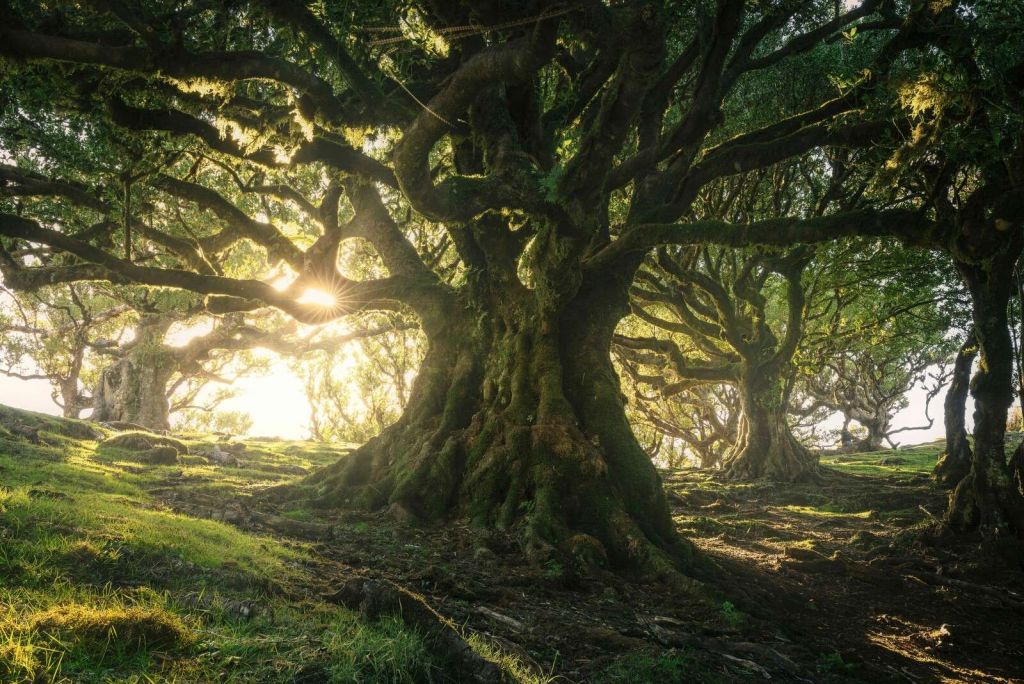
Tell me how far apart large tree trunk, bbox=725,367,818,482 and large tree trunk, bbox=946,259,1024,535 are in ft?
33.8

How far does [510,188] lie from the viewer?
976cm

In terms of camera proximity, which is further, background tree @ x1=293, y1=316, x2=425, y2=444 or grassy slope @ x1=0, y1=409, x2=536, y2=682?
background tree @ x1=293, y1=316, x2=425, y2=444

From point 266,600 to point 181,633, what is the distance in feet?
4.68

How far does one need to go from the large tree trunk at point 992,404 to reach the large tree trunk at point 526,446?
6.46 metres

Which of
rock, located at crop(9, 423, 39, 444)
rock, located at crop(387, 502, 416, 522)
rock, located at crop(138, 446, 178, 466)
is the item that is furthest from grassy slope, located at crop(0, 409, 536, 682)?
rock, located at crop(138, 446, 178, 466)

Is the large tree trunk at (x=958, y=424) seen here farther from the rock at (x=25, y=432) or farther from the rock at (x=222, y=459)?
the rock at (x=25, y=432)

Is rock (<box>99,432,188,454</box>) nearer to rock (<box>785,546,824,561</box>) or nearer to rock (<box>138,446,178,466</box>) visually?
rock (<box>138,446,178,466</box>)

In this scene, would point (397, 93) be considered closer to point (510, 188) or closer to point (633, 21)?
point (510, 188)

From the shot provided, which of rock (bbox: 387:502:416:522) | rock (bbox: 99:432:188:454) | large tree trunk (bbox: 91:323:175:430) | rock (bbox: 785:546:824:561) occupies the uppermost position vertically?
large tree trunk (bbox: 91:323:175:430)

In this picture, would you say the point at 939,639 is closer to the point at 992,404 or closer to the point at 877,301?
the point at 992,404

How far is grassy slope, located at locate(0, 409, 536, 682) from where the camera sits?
3.25m

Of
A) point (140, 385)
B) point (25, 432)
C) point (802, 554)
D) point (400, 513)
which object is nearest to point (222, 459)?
point (25, 432)

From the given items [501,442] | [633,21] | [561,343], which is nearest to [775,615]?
[501,442]

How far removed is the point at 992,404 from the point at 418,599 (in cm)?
1204
